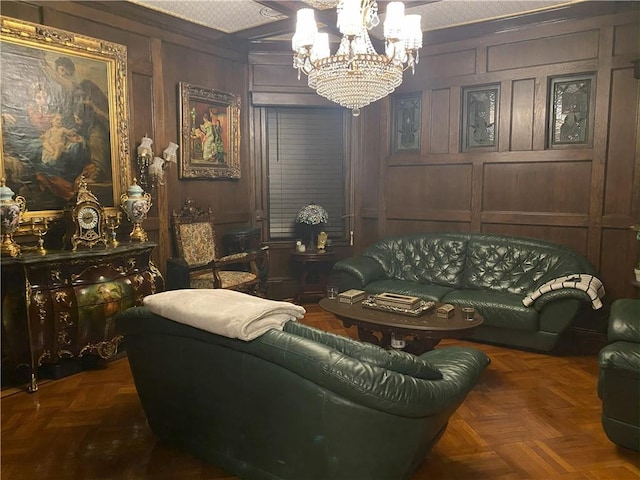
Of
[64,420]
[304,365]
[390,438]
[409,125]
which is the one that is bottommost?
[64,420]

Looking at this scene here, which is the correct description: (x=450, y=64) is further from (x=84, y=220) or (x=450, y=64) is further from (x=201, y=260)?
(x=84, y=220)

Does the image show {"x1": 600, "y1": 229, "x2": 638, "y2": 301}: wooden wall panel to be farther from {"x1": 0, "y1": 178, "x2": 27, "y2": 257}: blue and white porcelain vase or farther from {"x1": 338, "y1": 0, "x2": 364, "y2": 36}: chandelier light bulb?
{"x1": 0, "y1": 178, "x2": 27, "y2": 257}: blue and white porcelain vase

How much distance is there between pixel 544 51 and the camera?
14.9 feet

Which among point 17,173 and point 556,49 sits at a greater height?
point 556,49

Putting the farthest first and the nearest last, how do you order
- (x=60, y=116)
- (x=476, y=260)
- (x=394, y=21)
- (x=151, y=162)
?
1. (x=476, y=260)
2. (x=151, y=162)
3. (x=60, y=116)
4. (x=394, y=21)

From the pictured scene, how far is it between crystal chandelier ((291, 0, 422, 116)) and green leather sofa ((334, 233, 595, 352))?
1.90 metres

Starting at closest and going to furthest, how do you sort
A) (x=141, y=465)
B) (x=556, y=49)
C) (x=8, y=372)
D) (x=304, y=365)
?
(x=304, y=365)
(x=141, y=465)
(x=8, y=372)
(x=556, y=49)

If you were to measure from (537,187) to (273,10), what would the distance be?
287 centimetres

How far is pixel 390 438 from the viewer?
1.84m

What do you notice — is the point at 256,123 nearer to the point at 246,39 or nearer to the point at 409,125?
the point at 246,39

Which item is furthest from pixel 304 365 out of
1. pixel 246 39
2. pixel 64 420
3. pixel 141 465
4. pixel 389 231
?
pixel 246 39

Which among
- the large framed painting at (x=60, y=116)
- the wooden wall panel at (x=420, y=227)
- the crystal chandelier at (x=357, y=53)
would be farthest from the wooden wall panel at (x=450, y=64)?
the large framed painting at (x=60, y=116)

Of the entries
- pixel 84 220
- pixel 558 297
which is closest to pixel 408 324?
pixel 558 297

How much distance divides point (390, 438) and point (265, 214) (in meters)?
4.04
